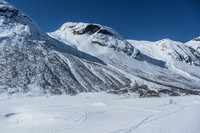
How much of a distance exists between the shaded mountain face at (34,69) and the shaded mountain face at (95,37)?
23.9 m

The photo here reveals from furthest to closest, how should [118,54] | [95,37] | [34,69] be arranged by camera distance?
[95,37] < [118,54] < [34,69]

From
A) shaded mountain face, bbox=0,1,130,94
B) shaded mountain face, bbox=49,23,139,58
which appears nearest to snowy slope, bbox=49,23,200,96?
shaded mountain face, bbox=49,23,139,58

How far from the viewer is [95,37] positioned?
56500 mm

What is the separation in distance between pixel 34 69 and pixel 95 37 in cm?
4154

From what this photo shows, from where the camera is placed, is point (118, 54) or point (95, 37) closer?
point (118, 54)

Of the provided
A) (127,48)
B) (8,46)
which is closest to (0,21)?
(8,46)

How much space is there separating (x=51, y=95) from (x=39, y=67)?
6.80m

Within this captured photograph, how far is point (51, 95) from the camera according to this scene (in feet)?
49.2

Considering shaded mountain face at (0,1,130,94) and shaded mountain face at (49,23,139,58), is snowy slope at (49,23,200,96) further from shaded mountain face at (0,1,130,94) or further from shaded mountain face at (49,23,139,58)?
shaded mountain face at (0,1,130,94)

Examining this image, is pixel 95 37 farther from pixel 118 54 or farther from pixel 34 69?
pixel 34 69

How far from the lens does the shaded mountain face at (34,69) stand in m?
16.0

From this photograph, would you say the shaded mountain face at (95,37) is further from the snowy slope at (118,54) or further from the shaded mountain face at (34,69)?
the shaded mountain face at (34,69)

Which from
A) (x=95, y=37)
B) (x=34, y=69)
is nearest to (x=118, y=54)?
(x=95, y=37)

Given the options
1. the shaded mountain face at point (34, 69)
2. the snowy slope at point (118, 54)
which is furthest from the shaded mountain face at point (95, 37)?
the shaded mountain face at point (34, 69)
